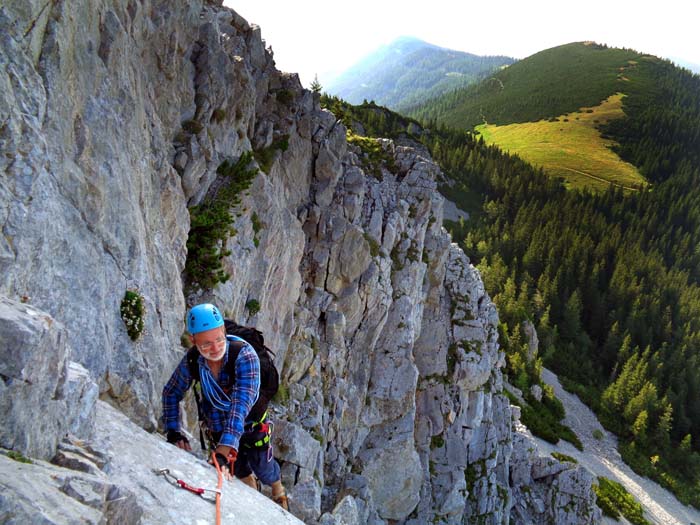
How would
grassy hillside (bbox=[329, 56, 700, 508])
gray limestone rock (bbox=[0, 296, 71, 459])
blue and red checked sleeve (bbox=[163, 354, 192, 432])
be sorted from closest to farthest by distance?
gray limestone rock (bbox=[0, 296, 71, 459])
blue and red checked sleeve (bbox=[163, 354, 192, 432])
grassy hillside (bbox=[329, 56, 700, 508])

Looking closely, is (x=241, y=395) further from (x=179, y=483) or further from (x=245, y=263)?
(x=245, y=263)

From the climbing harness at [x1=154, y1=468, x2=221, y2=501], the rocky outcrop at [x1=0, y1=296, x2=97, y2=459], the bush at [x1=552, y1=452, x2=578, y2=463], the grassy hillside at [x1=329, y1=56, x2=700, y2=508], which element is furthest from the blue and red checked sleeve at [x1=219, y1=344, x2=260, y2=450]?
the bush at [x1=552, y1=452, x2=578, y2=463]

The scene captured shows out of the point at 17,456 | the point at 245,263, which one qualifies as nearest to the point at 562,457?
the point at 245,263

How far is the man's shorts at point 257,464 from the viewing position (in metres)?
9.30

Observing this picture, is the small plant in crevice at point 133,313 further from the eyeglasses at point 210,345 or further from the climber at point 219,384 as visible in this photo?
the eyeglasses at point 210,345

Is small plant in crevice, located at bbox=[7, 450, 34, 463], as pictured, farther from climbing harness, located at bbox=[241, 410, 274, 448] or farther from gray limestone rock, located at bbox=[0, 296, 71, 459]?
climbing harness, located at bbox=[241, 410, 274, 448]

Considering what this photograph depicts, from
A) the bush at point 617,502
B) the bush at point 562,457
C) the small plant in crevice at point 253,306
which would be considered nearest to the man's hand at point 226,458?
the small plant in crevice at point 253,306

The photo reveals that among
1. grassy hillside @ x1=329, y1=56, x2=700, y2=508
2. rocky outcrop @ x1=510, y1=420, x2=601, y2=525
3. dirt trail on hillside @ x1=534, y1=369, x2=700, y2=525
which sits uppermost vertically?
grassy hillside @ x1=329, y1=56, x2=700, y2=508

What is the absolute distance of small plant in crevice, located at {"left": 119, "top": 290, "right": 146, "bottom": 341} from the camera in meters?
11.9

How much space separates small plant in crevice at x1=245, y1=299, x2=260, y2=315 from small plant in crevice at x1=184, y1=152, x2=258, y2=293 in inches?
118

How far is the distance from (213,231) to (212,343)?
14.1m

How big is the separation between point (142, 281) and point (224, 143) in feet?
36.5

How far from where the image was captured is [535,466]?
163ft

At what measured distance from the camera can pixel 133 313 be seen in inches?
474
